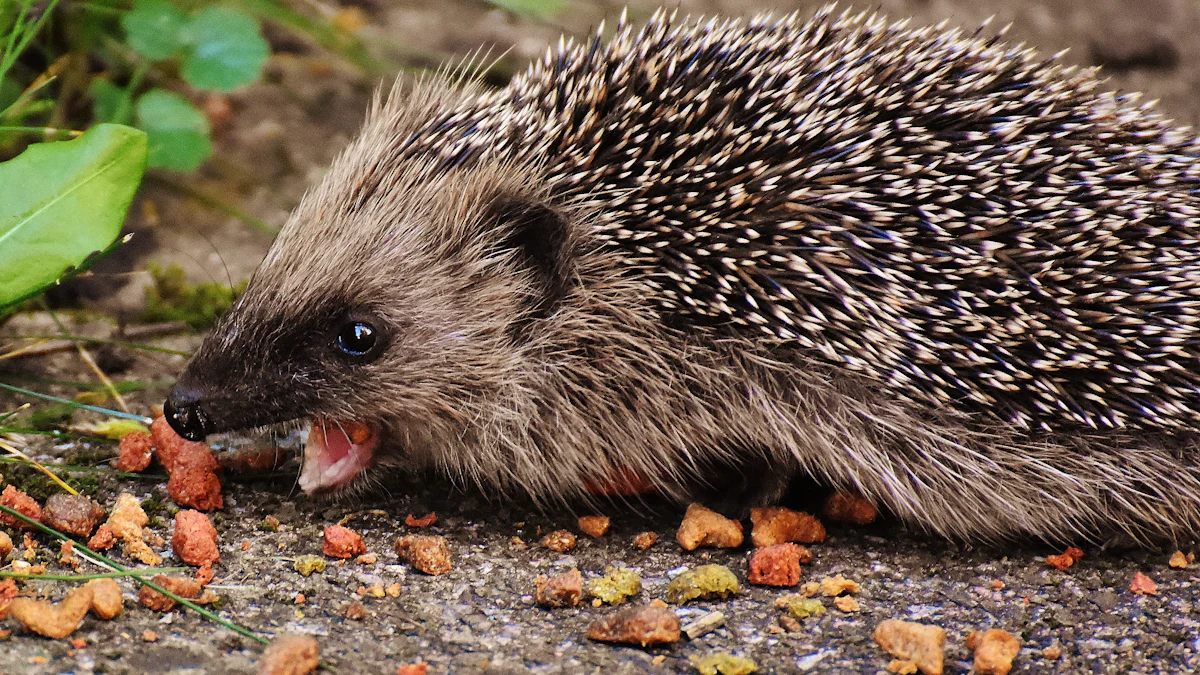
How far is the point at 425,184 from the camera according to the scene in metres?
2.79

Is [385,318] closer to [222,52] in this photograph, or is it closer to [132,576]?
[132,576]

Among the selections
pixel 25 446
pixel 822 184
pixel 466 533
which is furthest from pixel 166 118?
pixel 822 184

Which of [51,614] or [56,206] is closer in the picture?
[51,614]

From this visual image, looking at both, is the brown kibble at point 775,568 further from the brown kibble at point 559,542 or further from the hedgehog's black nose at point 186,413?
the hedgehog's black nose at point 186,413

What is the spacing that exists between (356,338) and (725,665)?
114cm

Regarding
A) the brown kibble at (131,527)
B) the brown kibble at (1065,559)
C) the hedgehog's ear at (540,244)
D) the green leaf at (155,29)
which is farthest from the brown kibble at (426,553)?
the green leaf at (155,29)

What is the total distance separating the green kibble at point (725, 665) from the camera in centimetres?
218

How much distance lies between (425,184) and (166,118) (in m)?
1.19

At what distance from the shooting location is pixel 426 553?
2.52 metres

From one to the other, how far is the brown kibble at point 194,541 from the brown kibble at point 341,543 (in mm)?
229

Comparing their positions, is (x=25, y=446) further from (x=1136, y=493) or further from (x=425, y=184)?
(x=1136, y=493)

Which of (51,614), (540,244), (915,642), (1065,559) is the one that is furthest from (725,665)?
(51,614)

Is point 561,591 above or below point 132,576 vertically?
below

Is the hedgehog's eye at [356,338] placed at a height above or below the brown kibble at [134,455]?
above
